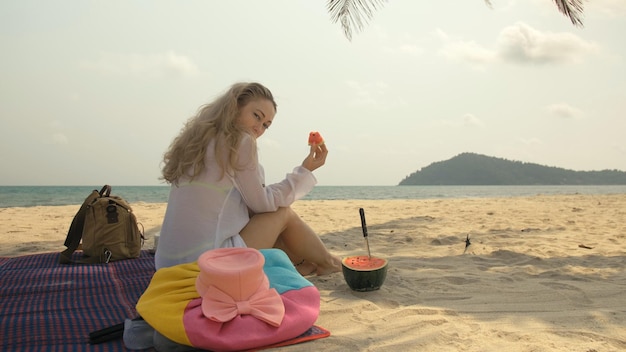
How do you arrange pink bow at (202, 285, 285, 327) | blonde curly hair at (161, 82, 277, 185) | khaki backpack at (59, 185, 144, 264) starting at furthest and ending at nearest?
khaki backpack at (59, 185, 144, 264) < blonde curly hair at (161, 82, 277, 185) < pink bow at (202, 285, 285, 327)

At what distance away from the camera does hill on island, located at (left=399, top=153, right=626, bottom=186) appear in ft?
192

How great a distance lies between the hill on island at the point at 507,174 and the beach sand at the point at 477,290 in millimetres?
57165

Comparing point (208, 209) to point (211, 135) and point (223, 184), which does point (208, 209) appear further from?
point (211, 135)

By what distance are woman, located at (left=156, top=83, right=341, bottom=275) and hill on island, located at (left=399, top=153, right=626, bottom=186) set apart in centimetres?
6094

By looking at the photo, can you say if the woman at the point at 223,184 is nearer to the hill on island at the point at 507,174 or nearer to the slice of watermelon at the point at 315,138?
the slice of watermelon at the point at 315,138

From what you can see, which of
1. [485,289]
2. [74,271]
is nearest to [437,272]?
[485,289]

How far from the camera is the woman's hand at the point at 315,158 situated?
9.49 ft

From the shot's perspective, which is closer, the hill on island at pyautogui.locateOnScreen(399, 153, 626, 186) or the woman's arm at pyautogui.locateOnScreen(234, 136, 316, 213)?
the woman's arm at pyautogui.locateOnScreen(234, 136, 316, 213)

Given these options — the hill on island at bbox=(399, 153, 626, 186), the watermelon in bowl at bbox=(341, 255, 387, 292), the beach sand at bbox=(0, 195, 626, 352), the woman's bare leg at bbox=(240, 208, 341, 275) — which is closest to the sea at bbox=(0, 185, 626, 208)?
the beach sand at bbox=(0, 195, 626, 352)

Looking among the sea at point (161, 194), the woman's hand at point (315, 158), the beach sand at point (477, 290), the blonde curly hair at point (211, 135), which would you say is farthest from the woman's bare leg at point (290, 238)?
the sea at point (161, 194)

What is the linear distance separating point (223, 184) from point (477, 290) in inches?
67.4

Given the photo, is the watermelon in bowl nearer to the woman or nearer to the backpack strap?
the woman

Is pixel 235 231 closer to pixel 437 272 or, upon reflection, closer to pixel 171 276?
pixel 171 276

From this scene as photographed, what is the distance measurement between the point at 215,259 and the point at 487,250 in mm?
3210
